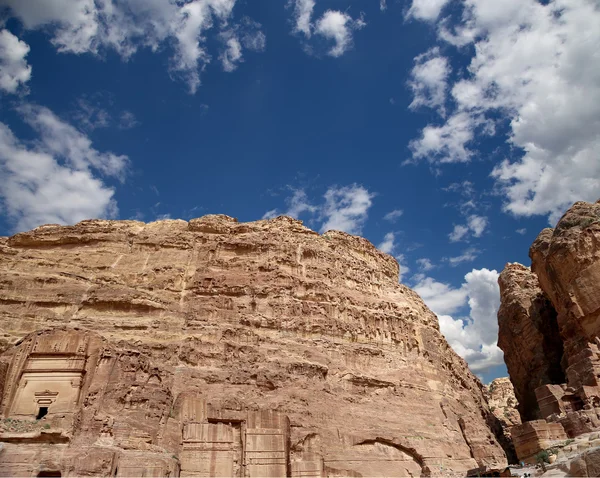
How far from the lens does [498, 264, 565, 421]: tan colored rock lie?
4403 centimetres

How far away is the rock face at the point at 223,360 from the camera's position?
22406mm

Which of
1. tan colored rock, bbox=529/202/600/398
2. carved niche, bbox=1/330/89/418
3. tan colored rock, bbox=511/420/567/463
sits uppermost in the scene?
tan colored rock, bbox=529/202/600/398

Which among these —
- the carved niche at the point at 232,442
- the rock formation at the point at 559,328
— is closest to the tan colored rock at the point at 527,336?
the rock formation at the point at 559,328

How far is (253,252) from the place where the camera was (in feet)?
137

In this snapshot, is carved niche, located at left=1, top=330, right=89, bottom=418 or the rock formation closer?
carved niche, located at left=1, top=330, right=89, bottom=418

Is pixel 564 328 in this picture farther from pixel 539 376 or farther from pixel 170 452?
pixel 170 452

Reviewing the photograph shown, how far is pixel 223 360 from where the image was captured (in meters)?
33.2

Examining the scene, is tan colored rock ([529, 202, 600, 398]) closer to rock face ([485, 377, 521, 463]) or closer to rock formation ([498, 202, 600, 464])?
rock formation ([498, 202, 600, 464])

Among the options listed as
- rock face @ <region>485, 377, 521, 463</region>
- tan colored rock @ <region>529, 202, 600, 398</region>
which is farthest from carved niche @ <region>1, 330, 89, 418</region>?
rock face @ <region>485, 377, 521, 463</region>

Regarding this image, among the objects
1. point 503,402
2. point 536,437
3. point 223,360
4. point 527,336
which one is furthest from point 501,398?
point 223,360

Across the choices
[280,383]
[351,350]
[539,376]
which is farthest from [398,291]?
[280,383]

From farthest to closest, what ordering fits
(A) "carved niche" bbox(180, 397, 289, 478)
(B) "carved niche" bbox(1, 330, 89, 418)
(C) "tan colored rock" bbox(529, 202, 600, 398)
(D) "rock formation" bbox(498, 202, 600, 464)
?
(C) "tan colored rock" bbox(529, 202, 600, 398) < (D) "rock formation" bbox(498, 202, 600, 464) < (A) "carved niche" bbox(180, 397, 289, 478) < (B) "carved niche" bbox(1, 330, 89, 418)

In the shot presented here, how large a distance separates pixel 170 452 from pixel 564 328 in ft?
94.7

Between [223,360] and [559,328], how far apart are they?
88.6ft
